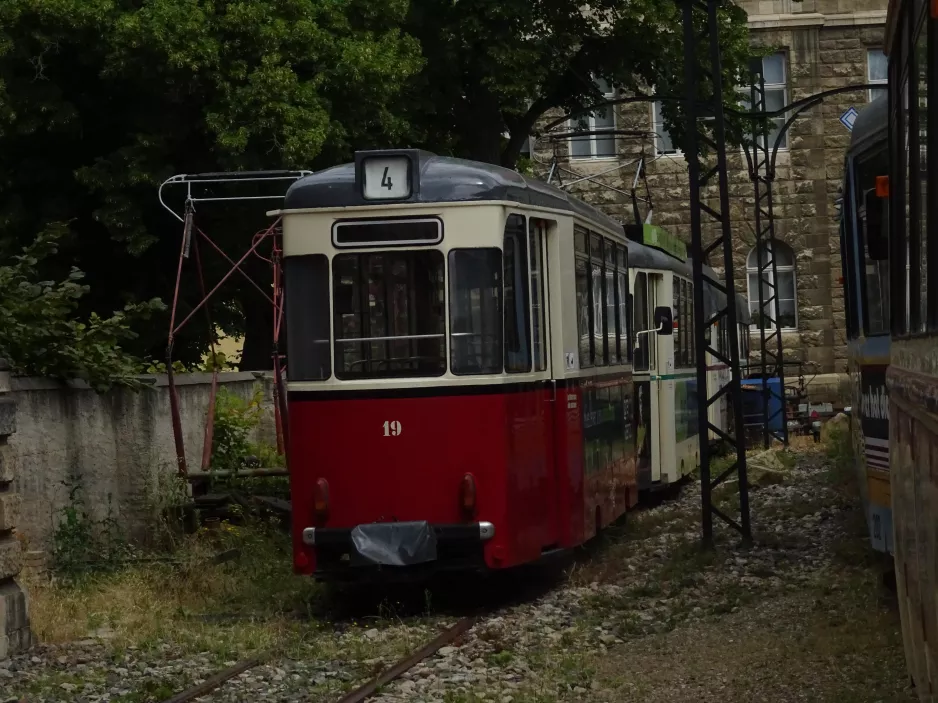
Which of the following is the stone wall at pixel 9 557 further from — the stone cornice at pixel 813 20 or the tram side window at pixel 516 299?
the stone cornice at pixel 813 20

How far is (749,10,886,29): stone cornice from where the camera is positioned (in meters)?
36.9

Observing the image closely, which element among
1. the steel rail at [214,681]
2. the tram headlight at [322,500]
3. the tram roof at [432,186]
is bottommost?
the steel rail at [214,681]

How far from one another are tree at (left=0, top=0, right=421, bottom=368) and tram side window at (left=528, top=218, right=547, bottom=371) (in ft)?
28.9

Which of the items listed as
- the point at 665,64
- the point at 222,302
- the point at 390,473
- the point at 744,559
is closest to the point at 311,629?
the point at 390,473

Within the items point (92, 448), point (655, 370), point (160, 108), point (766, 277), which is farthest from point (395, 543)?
point (766, 277)

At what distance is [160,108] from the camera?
2173cm

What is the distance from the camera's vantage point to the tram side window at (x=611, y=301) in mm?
14391

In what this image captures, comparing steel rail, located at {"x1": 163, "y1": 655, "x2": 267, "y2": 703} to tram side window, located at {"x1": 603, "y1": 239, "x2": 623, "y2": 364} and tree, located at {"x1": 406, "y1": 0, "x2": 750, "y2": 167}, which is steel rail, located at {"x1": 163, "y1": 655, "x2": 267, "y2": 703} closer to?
tram side window, located at {"x1": 603, "y1": 239, "x2": 623, "y2": 364}

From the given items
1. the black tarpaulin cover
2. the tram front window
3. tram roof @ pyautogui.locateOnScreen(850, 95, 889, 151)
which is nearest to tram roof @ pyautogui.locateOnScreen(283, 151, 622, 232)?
the tram front window

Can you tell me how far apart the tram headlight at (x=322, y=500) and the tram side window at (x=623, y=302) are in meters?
4.50

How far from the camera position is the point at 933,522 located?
186 inches

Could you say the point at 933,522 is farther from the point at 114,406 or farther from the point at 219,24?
the point at 219,24

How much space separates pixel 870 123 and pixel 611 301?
4115 mm

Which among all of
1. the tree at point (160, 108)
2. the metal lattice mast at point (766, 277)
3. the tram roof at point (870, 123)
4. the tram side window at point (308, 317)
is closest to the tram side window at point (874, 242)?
the tram roof at point (870, 123)
